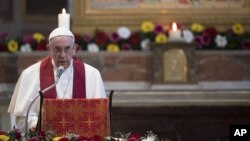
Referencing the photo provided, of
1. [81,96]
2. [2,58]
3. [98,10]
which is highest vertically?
[98,10]

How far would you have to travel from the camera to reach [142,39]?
7531 millimetres

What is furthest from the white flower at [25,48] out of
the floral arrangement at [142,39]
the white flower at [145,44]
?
the white flower at [145,44]

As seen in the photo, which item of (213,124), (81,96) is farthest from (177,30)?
(81,96)

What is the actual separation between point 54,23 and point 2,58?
0.74 m

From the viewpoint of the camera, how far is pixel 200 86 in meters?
7.42

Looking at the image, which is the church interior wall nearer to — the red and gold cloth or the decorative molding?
the decorative molding

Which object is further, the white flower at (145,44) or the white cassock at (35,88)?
the white flower at (145,44)

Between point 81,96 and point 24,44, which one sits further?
point 24,44

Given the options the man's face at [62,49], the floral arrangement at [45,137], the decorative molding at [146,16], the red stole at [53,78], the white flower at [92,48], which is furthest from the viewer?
the decorative molding at [146,16]

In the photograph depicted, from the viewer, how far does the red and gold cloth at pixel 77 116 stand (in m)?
4.59

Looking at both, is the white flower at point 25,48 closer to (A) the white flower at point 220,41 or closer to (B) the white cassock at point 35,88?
(A) the white flower at point 220,41

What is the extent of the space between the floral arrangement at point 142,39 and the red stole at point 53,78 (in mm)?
2034

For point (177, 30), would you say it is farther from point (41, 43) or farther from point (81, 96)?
point (81, 96)

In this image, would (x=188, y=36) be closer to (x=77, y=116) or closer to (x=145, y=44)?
(x=145, y=44)
